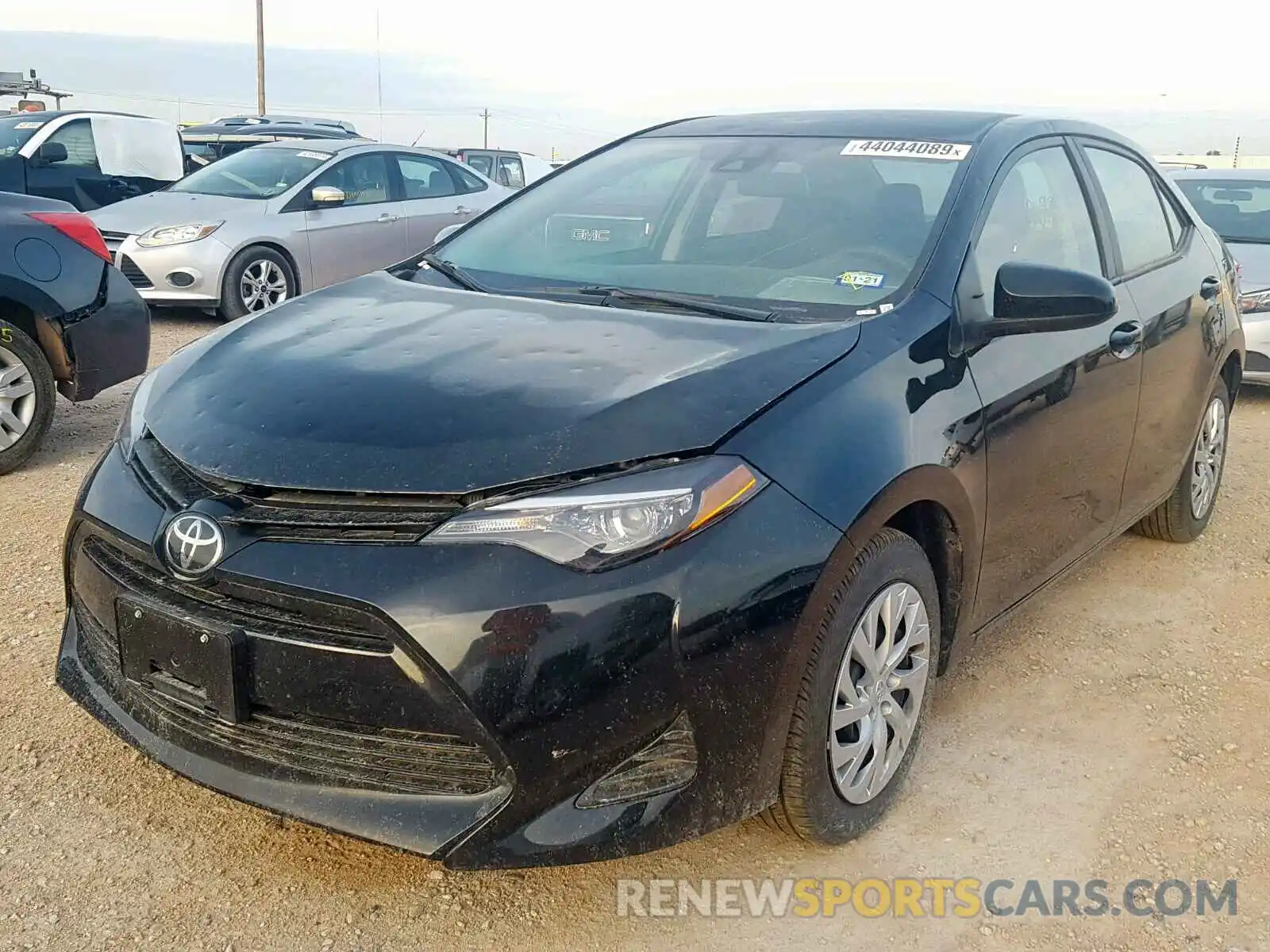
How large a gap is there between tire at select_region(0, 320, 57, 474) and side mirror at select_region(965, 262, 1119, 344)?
395 centimetres

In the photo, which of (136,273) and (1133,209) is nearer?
(1133,209)

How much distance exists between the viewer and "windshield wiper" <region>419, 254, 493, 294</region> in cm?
318

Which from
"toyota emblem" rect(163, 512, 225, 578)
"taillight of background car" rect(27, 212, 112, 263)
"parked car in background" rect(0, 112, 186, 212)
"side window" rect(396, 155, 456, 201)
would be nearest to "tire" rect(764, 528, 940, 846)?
"toyota emblem" rect(163, 512, 225, 578)

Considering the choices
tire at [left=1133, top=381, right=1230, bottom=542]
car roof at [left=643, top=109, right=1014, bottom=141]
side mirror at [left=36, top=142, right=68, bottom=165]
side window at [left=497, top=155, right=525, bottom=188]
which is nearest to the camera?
car roof at [left=643, top=109, right=1014, bottom=141]

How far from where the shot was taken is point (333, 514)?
212 cm

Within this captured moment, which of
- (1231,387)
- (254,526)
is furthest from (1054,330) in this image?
(1231,387)

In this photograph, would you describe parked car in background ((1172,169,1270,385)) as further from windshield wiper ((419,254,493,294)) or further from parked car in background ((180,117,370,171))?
parked car in background ((180,117,370,171))

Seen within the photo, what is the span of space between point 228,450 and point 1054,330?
1.99 m

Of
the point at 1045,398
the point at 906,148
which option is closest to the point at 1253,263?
the point at 906,148

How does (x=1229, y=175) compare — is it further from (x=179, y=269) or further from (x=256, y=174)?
(x=179, y=269)

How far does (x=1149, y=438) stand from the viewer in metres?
3.82

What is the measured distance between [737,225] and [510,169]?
47.9 feet

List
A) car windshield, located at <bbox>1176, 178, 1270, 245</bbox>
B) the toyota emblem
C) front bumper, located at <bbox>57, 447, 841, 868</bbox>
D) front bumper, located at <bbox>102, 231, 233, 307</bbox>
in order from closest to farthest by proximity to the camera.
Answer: front bumper, located at <bbox>57, 447, 841, 868</bbox>, the toyota emblem, front bumper, located at <bbox>102, 231, 233, 307</bbox>, car windshield, located at <bbox>1176, 178, 1270, 245</bbox>

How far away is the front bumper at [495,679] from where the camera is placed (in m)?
2.02
